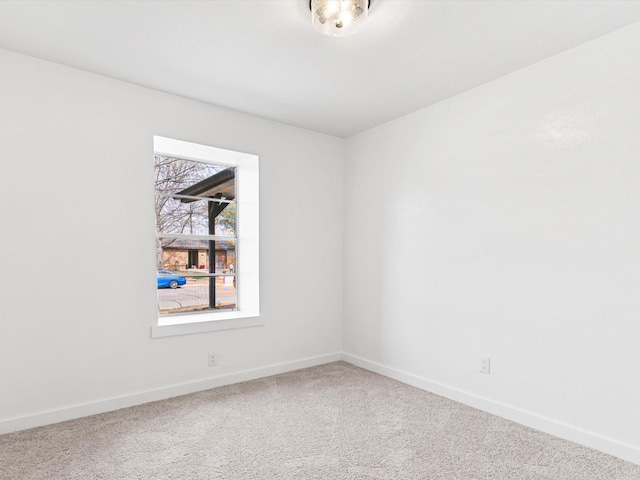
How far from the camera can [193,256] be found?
3.43m

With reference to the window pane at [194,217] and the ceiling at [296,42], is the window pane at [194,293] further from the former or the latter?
the ceiling at [296,42]

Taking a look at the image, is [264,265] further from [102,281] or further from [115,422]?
[115,422]

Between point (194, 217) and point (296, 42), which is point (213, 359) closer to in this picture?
point (194, 217)

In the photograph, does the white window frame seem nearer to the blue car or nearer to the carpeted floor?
the blue car

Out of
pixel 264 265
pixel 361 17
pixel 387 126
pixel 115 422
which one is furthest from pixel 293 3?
pixel 115 422

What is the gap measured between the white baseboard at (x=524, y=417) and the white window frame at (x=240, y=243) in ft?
4.74

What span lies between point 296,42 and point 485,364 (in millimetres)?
2604

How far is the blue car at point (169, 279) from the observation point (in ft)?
10.7

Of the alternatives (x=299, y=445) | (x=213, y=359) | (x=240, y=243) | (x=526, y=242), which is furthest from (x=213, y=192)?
(x=526, y=242)

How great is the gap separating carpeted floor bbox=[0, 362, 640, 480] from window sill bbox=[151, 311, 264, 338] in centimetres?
53

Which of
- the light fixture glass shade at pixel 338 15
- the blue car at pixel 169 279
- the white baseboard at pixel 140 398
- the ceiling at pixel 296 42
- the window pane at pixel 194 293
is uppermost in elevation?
the ceiling at pixel 296 42

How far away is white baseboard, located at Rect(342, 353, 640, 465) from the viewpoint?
2.09 metres

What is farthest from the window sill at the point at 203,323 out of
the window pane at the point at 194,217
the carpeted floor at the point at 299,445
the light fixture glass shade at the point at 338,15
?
the light fixture glass shade at the point at 338,15

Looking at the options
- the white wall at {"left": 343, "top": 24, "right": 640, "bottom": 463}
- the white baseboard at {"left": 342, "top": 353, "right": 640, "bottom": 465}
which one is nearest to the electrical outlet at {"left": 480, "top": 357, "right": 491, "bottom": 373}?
the white wall at {"left": 343, "top": 24, "right": 640, "bottom": 463}
